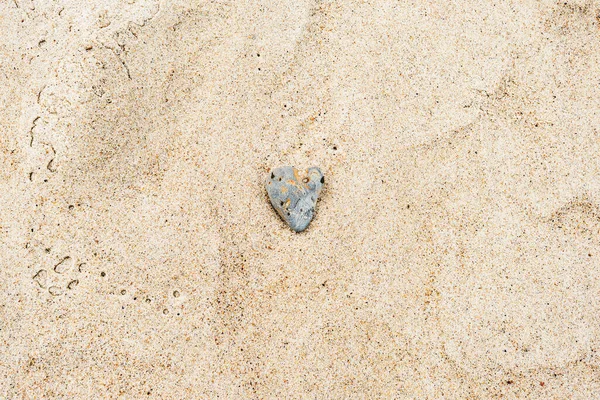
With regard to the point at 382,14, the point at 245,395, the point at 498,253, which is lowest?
the point at 245,395

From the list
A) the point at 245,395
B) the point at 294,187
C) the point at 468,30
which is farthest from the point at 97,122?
the point at 468,30

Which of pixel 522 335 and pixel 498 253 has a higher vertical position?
pixel 498 253

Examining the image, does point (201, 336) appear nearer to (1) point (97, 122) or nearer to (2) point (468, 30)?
(1) point (97, 122)
